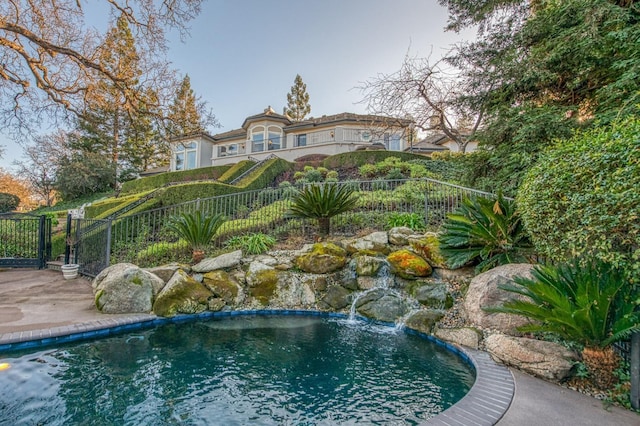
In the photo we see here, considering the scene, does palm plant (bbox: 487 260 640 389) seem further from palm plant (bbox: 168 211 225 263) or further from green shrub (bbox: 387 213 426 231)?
palm plant (bbox: 168 211 225 263)

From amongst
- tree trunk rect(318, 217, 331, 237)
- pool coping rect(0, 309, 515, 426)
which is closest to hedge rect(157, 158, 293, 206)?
tree trunk rect(318, 217, 331, 237)

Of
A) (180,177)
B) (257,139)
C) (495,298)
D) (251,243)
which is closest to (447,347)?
(495,298)

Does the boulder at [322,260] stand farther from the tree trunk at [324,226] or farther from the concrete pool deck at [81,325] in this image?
the concrete pool deck at [81,325]

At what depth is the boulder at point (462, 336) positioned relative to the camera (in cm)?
383

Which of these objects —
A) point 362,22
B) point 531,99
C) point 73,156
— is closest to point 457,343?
point 531,99

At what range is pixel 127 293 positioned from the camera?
17.1ft

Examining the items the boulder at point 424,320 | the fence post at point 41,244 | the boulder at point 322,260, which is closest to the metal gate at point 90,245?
the fence post at point 41,244

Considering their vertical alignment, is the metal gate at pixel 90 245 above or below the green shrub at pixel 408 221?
below

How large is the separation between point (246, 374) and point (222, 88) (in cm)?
1121

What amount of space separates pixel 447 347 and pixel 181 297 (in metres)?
4.50

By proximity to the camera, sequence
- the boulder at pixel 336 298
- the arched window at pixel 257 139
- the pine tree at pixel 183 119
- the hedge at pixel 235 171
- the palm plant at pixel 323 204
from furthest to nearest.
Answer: the arched window at pixel 257 139, the hedge at pixel 235 171, the pine tree at pixel 183 119, the palm plant at pixel 323 204, the boulder at pixel 336 298

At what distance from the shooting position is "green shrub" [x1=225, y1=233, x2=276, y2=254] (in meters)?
7.17

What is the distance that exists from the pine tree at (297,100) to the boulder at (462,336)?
3635 cm

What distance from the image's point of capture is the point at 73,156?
75.8 ft
